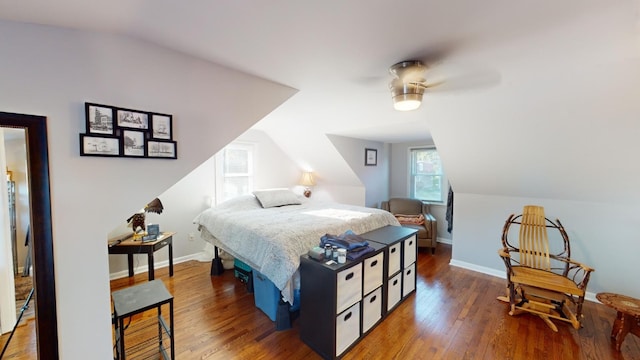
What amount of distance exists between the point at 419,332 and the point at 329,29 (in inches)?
96.8

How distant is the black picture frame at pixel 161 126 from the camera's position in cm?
151

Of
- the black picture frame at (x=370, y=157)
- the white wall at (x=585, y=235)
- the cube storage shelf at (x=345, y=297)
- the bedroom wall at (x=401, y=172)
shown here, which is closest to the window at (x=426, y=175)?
the bedroom wall at (x=401, y=172)

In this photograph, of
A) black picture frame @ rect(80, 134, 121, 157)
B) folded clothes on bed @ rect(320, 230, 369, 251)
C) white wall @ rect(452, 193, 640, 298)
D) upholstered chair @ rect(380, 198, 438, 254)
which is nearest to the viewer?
black picture frame @ rect(80, 134, 121, 157)

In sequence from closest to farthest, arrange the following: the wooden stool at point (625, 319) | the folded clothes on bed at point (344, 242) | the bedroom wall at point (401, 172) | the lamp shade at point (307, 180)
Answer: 1. the wooden stool at point (625, 319)
2. the folded clothes on bed at point (344, 242)
3. the bedroom wall at point (401, 172)
4. the lamp shade at point (307, 180)

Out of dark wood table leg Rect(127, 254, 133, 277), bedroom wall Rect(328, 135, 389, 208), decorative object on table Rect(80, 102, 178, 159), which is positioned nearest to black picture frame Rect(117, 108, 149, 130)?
decorative object on table Rect(80, 102, 178, 159)

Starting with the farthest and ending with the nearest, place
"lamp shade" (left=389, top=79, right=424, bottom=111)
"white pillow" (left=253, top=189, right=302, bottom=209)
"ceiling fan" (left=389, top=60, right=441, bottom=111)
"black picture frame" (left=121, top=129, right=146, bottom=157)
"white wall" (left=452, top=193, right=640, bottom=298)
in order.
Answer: "white pillow" (left=253, top=189, right=302, bottom=209)
"white wall" (left=452, top=193, right=640, bottom=298)
"lamp shade" (left=389, top=79, right=424, bottom=111)
"ceiling fan" (left=389, top=60, right=441, bottom=111)
"black picture frame" (left=121, top=129, right=146, bottom=157)

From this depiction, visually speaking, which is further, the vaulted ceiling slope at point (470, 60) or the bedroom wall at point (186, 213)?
the bedroom wall at point (186, 213)

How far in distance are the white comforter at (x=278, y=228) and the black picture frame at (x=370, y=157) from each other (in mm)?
1463

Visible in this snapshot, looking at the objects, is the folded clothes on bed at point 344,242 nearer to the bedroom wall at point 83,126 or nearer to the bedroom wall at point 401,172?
the bedroom wall at point 83,126

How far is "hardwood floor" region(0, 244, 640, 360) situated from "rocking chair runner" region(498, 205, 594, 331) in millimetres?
115

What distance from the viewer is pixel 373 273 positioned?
219cm

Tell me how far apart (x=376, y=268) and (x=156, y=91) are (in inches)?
A: 84.8

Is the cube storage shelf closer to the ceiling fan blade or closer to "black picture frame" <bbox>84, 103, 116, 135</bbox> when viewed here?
the ceiling fan blade

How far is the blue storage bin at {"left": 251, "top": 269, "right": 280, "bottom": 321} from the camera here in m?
2.25
